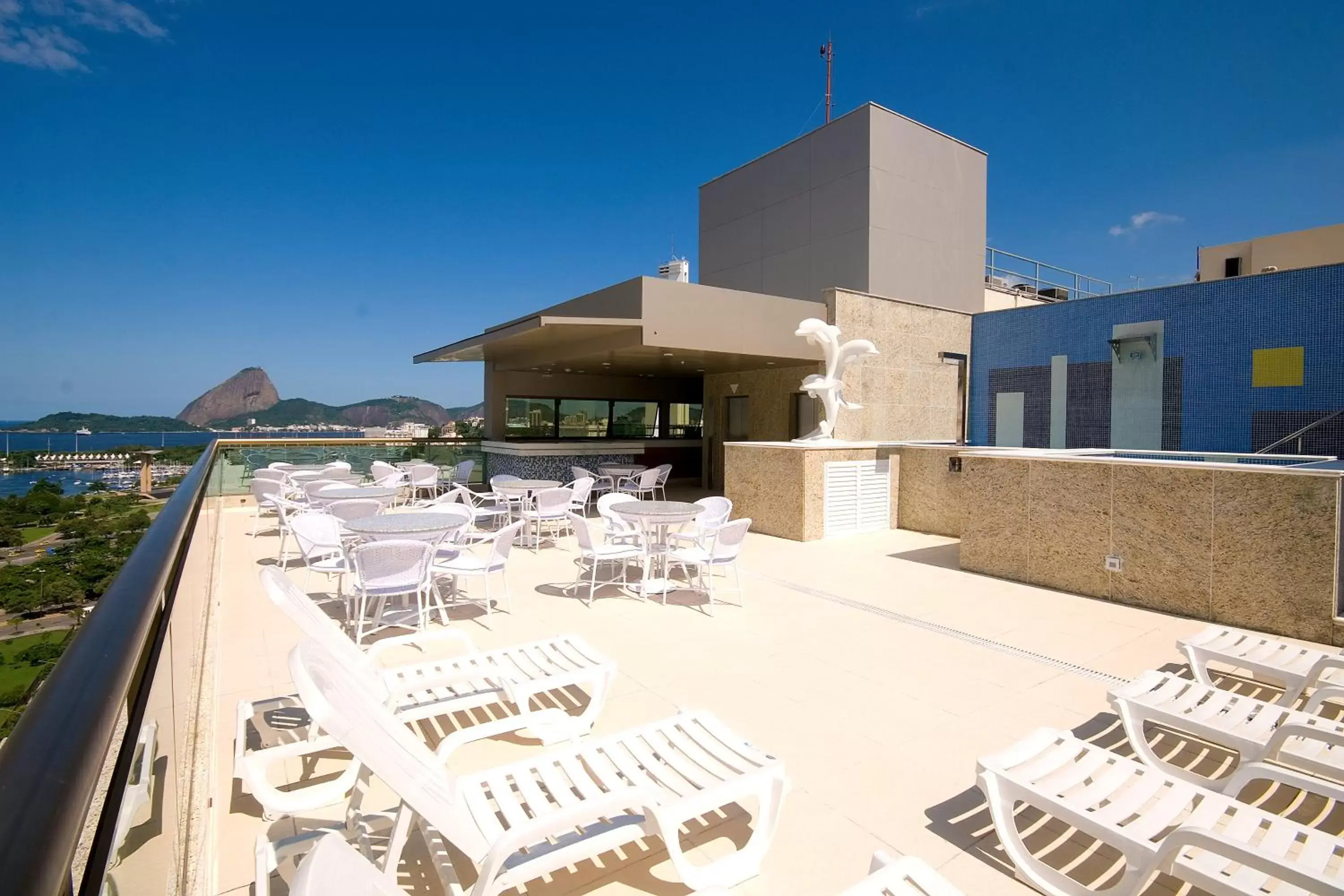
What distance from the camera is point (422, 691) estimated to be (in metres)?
3.41

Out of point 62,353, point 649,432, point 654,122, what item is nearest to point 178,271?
point 62,353

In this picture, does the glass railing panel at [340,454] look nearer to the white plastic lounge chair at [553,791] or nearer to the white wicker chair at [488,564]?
the white wicker chair at [488,564]

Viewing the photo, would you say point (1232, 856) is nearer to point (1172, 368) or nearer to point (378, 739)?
point (378, 739)

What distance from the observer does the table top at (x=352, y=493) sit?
812cm

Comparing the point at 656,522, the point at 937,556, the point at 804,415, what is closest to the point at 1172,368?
the point at 804,415

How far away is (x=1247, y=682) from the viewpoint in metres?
4.43

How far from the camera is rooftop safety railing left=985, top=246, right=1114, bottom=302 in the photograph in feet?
66.7

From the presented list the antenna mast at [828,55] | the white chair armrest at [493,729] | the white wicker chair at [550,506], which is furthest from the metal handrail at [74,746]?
the antenna mast at [828,55]

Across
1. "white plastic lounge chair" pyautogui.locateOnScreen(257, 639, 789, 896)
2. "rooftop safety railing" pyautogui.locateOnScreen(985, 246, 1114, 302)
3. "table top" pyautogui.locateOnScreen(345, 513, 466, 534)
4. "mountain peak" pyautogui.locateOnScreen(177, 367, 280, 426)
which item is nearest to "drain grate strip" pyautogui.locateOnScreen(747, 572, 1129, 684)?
"white plastic lounge chair" pyautogui.locateOnScreen(257, 639, 789, 896)

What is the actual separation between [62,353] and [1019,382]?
80.6 m

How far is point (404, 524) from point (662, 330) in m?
5.64

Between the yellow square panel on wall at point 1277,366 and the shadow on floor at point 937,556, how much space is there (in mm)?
7150

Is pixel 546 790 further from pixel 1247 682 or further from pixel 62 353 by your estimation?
pixel 62 353

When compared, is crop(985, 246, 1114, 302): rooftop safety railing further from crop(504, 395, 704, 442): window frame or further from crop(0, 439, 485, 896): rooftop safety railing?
crop(0, 439, 485, 896): rooftop safety railing
